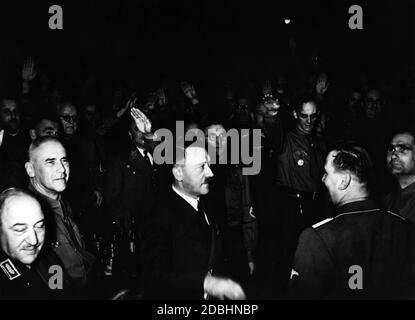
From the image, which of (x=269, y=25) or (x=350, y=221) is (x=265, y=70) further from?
(x=350, y=221)

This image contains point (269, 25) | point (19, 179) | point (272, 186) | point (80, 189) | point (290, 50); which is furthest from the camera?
point (290, 50)

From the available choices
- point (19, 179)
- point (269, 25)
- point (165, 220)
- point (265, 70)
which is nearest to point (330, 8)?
point (269, 25)

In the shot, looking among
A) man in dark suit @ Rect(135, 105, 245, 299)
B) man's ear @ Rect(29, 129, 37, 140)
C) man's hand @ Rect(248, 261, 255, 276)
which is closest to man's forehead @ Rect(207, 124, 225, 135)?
man in dark suit @ Rect(135, 105, 245, 299)

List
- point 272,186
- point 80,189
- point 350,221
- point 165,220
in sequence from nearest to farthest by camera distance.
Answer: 1. point 350,221
2. point 165,220
3. point 80,189
4. point 272,186

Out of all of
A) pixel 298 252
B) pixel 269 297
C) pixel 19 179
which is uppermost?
pixel 19 179

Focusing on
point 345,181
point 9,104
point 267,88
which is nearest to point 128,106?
point 9,104

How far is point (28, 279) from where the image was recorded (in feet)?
8.22

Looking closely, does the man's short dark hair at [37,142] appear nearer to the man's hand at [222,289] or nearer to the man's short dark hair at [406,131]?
the man's hand at [222,289]

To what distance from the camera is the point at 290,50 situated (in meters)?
3.95

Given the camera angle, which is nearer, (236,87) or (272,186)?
(272,186)

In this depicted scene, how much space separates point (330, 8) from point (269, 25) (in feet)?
1.52

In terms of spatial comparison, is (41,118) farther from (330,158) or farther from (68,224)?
(330,158)

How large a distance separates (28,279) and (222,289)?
42.4 inches
